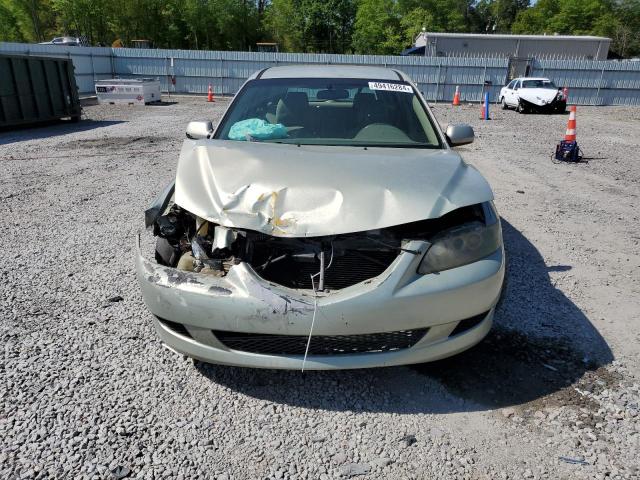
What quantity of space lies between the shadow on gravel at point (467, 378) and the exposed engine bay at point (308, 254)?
64 centimetres

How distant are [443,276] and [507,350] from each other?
989mm

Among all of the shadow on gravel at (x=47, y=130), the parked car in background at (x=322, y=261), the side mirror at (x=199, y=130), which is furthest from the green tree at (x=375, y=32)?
the parked car in background at (x=322, y=261)

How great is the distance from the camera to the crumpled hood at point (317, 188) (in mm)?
2385

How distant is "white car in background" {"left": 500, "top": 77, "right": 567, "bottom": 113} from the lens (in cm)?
1998

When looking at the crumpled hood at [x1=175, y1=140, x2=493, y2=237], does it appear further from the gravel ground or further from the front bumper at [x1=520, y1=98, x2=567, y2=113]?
the front bumper at [x1=520, y1=98, x2=567, y2=113]

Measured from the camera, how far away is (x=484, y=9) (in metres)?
A: 92.2

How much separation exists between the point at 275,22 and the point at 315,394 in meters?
64.2

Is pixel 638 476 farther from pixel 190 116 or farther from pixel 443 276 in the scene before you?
pixel 190 116

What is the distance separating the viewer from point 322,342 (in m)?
2.26

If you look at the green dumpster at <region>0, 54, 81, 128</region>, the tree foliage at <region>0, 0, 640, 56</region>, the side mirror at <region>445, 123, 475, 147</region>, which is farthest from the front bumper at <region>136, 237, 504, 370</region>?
the tree foliage at <region>0, 0, 640, 56</region>

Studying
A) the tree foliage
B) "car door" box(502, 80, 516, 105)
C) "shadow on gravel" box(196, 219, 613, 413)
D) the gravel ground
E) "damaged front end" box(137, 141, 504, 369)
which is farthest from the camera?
the tree foliage

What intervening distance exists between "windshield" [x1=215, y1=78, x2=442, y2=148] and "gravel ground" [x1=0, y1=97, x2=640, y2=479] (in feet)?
4.94

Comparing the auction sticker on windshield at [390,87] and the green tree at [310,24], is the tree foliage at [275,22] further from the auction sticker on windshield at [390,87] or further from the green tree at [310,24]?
the auction sticker on windshield at [390,87]

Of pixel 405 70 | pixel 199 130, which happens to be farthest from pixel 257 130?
pixel 405 70
